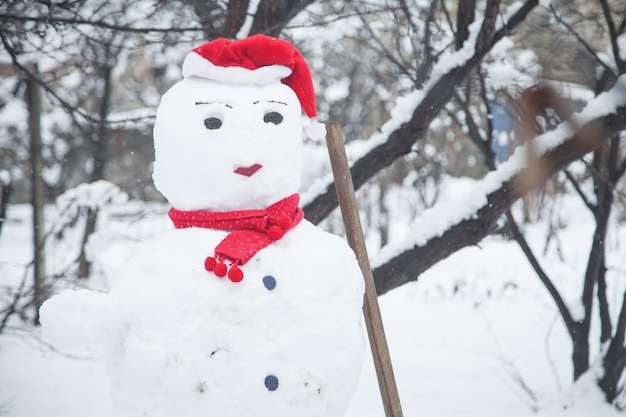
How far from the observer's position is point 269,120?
178 centimetres

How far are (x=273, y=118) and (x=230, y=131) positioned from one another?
16 cm

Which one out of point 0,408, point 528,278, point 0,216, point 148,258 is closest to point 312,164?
point 0,216

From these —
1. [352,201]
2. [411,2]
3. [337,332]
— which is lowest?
[337,332]

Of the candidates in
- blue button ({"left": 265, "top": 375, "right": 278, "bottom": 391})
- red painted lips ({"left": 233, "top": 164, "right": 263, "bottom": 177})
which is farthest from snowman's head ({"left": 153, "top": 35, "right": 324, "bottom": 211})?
blue button ({"left": 265, "top": 375, "right": 278, "bottom": 391})

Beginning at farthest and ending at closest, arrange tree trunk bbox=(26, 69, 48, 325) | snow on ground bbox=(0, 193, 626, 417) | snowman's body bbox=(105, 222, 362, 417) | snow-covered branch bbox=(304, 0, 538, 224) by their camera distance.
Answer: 1. tree trunk bbox=(26, 69, 48, 325)
2. snow on ground bbox=(0, 193, 626, 417)
3. snow-covered branch bbox=(304, 0, 538, 224)
4. snowman's body bbox=(105, 222, 362, 417)

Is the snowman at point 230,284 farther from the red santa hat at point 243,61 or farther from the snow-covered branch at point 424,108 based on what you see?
the snow-covered branch at point 424,108

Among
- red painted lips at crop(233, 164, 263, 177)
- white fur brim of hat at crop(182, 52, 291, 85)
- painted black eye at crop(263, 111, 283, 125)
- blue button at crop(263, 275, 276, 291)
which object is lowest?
blue button at crop(263, 275, 276, 291)

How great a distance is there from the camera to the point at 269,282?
5.29 feet

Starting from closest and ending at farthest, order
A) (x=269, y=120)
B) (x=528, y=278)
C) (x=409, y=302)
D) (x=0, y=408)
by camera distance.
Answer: (x=269, y=120) < (x=0, y=408) < (x=409, y=302) < (x=528, y=278)

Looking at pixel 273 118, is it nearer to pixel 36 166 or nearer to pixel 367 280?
pixel 367 280

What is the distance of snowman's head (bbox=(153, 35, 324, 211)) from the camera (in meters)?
1.71

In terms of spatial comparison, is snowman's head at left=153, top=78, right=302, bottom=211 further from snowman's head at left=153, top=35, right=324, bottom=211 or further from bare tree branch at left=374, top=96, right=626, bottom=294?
bare tree branch at left=374, top=96, right=626, bottom=294

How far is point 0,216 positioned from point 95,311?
2929 millimetres

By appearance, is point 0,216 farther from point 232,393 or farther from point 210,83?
point 232,393
